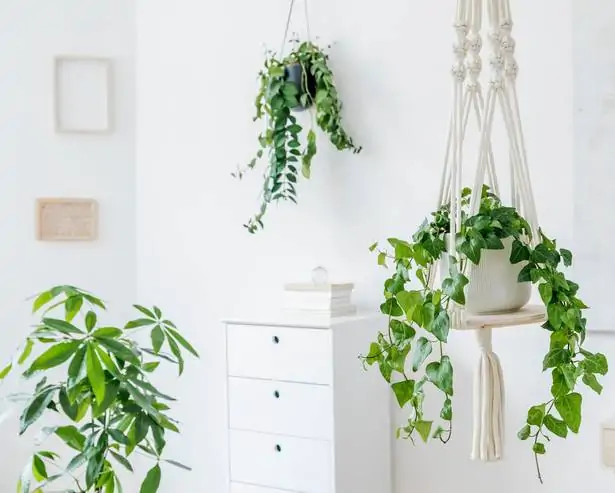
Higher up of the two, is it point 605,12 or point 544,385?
point 605,12

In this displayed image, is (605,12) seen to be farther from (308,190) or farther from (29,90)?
(29,90)

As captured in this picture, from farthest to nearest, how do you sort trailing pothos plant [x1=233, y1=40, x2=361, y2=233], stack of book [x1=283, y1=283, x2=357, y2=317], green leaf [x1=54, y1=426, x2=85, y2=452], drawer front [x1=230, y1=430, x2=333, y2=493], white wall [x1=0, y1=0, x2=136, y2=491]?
white wall [x1=0, y1=0, x2=136, y2=491] → trailing pothos plant [x1=233, y1=40, x2=361, y2=233] → stack of book [x1=283, y1=283, x2=357, y2=317] → drawer front [x1=230, y1=430, x2=333, y2=493] → green leaf [x1=54, y1=426, x2=85, y2=452]

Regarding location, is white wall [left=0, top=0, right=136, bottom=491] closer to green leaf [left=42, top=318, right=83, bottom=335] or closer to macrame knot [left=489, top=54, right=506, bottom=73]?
green leaf [left=42, top=318, right=83, bottom=335]

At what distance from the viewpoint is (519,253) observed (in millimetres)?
1636

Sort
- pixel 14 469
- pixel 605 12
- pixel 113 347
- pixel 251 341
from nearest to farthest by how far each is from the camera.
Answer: pixel 113 347, pixel 605 12, pixel 251 341, pixel 14 469

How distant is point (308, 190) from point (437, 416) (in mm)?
831

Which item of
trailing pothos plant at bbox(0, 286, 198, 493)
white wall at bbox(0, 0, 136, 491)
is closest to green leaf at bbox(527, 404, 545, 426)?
trailing pothos plant at bbox(0, 286, 198, 493)

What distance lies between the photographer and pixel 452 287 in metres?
1.58

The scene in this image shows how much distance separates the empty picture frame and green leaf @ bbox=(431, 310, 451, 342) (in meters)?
2.01

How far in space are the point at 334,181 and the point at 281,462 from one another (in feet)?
2.98

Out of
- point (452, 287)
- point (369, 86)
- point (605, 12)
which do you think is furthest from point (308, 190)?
point (452, 287)

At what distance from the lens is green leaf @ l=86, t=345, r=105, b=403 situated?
1.85 metres

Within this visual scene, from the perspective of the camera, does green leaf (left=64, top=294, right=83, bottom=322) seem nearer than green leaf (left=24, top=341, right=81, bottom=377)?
No

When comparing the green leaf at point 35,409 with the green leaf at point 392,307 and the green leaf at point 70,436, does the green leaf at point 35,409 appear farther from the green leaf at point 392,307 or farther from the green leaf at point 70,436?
the green leaf at point 392,307
